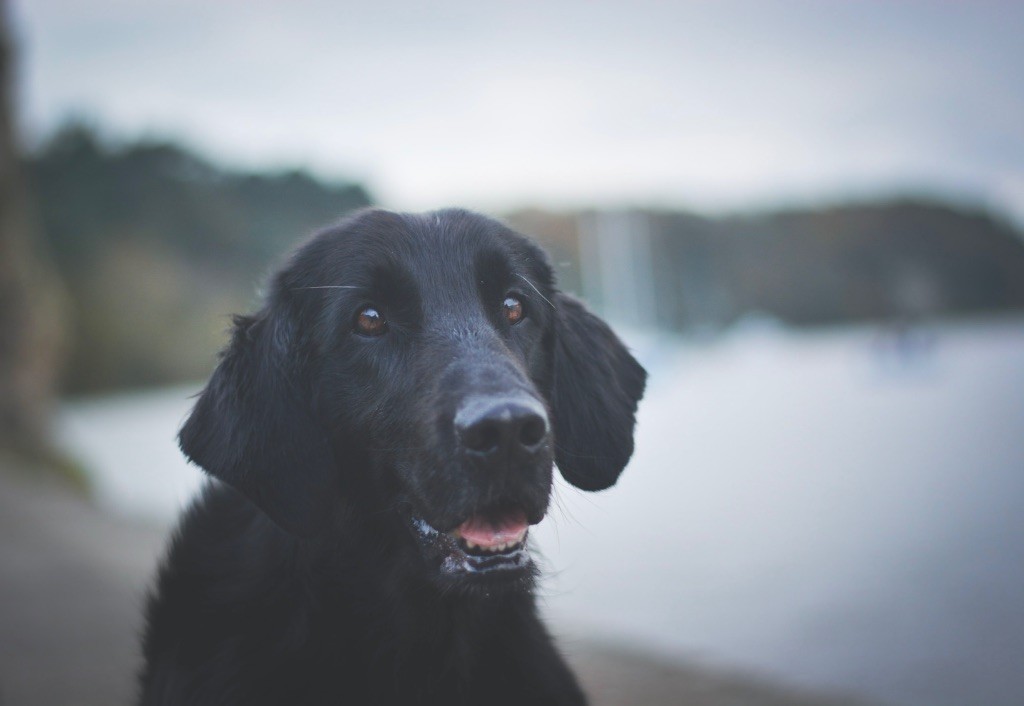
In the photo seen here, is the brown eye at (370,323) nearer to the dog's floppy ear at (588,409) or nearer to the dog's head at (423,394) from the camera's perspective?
the dog's head at (423,394)

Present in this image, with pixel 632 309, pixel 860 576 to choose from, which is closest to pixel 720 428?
pixel 632 309

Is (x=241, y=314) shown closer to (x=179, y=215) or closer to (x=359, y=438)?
(x=359, y=438)

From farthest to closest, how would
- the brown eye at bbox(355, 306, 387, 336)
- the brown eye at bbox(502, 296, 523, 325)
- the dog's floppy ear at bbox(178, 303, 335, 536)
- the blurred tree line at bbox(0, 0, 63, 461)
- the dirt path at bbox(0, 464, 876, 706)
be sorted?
1. the blurred tree line at bbox(0, 0, 63, 461)
2. the dirt path at bbox(0, 464, 876, 706)
3. the brown eye at bbox(502, 296, 523, 325)
4. the brown eye at bbox(355, 306, 387, 336)
5. the dog's floppy ear at bbox(178, 303, 335, 536)

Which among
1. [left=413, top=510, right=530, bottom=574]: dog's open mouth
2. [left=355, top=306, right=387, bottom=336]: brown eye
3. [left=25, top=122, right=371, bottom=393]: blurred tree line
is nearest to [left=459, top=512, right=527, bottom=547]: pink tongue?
[left=413, top=510, right=530, bottom=574]: dog's open mouth

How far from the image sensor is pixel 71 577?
8461mm

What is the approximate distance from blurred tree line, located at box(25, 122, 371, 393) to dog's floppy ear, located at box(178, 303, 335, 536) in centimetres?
2483

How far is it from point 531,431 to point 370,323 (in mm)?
858

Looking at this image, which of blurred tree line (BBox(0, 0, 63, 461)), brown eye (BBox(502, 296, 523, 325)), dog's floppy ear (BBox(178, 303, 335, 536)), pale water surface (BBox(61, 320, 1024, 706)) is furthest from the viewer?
blurred tree line (BBox(0, 0, 63, 461))

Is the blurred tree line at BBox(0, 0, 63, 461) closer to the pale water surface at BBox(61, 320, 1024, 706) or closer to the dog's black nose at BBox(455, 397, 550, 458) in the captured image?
the pale water surface at BBox(61, 320, 1024, 706)

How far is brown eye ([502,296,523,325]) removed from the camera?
303 cm

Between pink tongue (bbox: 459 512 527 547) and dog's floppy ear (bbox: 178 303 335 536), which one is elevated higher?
dog's floppy ear (bbox: 178 303 335 536)

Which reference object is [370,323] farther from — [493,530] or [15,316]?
[15,316]

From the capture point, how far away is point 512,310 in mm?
3066

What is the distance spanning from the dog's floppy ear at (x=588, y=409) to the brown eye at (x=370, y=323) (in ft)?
2.44
